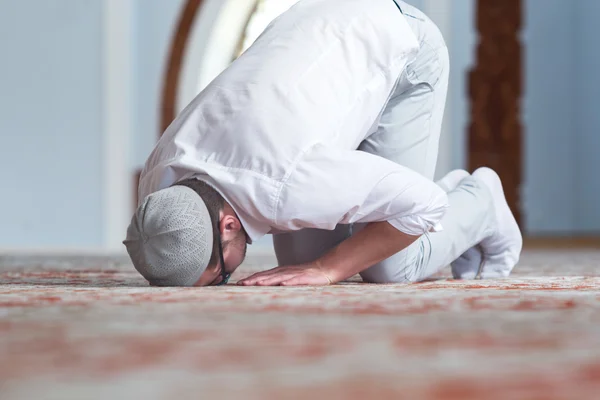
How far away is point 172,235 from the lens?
157 centimetres

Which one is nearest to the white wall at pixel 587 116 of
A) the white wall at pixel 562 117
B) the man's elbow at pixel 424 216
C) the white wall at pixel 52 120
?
the white wall at pixel 562 117

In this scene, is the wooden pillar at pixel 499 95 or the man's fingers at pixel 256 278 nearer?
the man's fingers at pixel 256 278

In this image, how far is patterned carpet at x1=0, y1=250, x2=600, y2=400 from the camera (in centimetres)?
66

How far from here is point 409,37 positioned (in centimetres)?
186

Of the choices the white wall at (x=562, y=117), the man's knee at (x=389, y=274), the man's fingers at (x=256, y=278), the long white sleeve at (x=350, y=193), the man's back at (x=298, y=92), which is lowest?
the white wall at (x=562, y=117)

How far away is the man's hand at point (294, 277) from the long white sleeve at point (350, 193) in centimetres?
11

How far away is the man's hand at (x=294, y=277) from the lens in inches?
67.4

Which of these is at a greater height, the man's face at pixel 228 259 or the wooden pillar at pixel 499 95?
the man's face at pixel 228 259

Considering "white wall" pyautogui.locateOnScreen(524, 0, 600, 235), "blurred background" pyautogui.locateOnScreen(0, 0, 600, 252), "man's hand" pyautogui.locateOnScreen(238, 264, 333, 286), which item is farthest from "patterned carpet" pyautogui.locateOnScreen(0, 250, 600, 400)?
"white wall" pyautogui.locateOnScreen(524, 0, 600, 235)

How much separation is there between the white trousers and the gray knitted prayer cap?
0.45 m

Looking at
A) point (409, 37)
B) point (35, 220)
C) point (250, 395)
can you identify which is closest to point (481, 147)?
point (35, 220)

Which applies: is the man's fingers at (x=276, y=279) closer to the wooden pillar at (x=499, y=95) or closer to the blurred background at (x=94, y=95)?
the blurred background at (x=94, y=95)

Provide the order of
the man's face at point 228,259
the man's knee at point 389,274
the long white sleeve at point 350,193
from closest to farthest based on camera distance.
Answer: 1. the long white sleeve at point 350,193
2. the man's face at point 228,259
3. the man's knee at point 389,274

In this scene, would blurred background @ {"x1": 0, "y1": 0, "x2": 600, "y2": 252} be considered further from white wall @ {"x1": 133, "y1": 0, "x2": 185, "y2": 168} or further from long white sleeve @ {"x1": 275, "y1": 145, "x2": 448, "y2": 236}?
long white sleeve @ {"x1": 275, "y1": 145, "x2": 448, "y2": 236}
